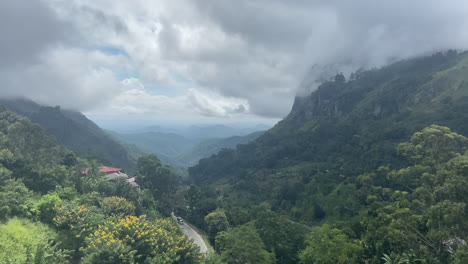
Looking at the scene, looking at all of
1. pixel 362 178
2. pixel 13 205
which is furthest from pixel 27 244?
pixel 362 178

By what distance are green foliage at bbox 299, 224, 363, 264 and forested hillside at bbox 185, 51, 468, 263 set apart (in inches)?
3.2

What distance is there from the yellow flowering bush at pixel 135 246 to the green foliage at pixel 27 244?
74.9 inches

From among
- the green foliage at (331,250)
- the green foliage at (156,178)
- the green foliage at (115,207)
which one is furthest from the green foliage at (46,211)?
the green foliage at (156,178)

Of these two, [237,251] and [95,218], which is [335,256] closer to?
[237,251]

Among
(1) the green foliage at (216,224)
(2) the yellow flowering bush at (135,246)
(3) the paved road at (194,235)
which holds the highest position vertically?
(2) the yellow flowering bush at (135,246)

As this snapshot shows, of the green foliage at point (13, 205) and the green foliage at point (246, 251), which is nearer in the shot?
the green foliage at point (13, 205)

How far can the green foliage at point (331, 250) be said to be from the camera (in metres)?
22.2

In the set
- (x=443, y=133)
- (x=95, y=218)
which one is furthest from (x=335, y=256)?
(x=95, y=218)

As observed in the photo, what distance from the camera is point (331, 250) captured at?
894 inches

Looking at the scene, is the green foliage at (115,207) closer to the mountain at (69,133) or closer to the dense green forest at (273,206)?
the dense green forest at (273,206)

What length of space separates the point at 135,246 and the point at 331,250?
14.1 metres

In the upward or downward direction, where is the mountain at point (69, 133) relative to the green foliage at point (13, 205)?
upward

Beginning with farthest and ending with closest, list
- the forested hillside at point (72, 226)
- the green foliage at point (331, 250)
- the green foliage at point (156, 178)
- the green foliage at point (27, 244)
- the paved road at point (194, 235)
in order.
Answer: the green foliage at point (156, 178) → the paved road at point (194, 235) → the green foliage at point (331, 250) → the forested hillside at point (72, 226) → the green foliage at point (27, 244)

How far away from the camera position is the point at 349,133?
95.7 meters
